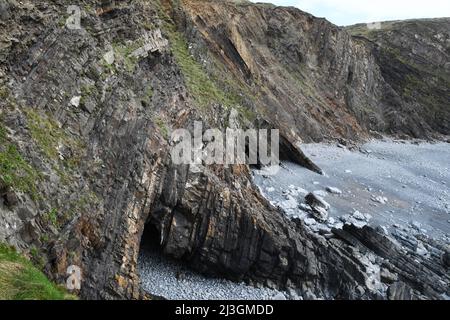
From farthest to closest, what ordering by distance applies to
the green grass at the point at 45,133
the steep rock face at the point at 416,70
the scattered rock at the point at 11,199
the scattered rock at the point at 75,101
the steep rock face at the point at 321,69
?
the steep rock face at the point at 416,70, the steep rock face at the point at 321,69, the scattered rock at the point at 75,101, the green grass at the point at 45,133, the scattered rock at the point at 11,199

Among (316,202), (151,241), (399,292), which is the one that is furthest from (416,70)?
(151,241)

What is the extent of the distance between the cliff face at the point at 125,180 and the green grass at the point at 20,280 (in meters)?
0.67

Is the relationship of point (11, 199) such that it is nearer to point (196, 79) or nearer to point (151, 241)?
point (151, 241)

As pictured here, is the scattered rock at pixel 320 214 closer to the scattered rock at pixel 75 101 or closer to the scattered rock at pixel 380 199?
the scattered rock at pixel 380 199

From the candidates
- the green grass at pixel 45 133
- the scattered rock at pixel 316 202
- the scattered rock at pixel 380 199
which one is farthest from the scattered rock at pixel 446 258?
the green grass at pixel 45 133

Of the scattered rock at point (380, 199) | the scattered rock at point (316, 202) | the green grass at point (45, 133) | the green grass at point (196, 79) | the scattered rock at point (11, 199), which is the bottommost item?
the scattered rock at point (380, 199)

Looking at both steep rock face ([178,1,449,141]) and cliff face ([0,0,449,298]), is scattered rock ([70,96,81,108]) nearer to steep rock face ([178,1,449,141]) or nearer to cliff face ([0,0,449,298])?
cliff face ([0,0,449,298])

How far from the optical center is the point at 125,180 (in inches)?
582

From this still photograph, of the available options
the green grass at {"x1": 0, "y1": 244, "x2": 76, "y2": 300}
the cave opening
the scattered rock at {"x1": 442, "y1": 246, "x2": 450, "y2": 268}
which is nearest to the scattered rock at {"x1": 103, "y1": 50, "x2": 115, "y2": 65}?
the cave opening

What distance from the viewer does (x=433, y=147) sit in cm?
4859

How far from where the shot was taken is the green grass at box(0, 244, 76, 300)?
8.01 m

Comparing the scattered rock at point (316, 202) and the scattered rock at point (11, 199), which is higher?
the scattered rock at point (11, 199)

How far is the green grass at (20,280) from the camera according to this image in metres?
8.01

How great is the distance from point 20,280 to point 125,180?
6.69 meters
